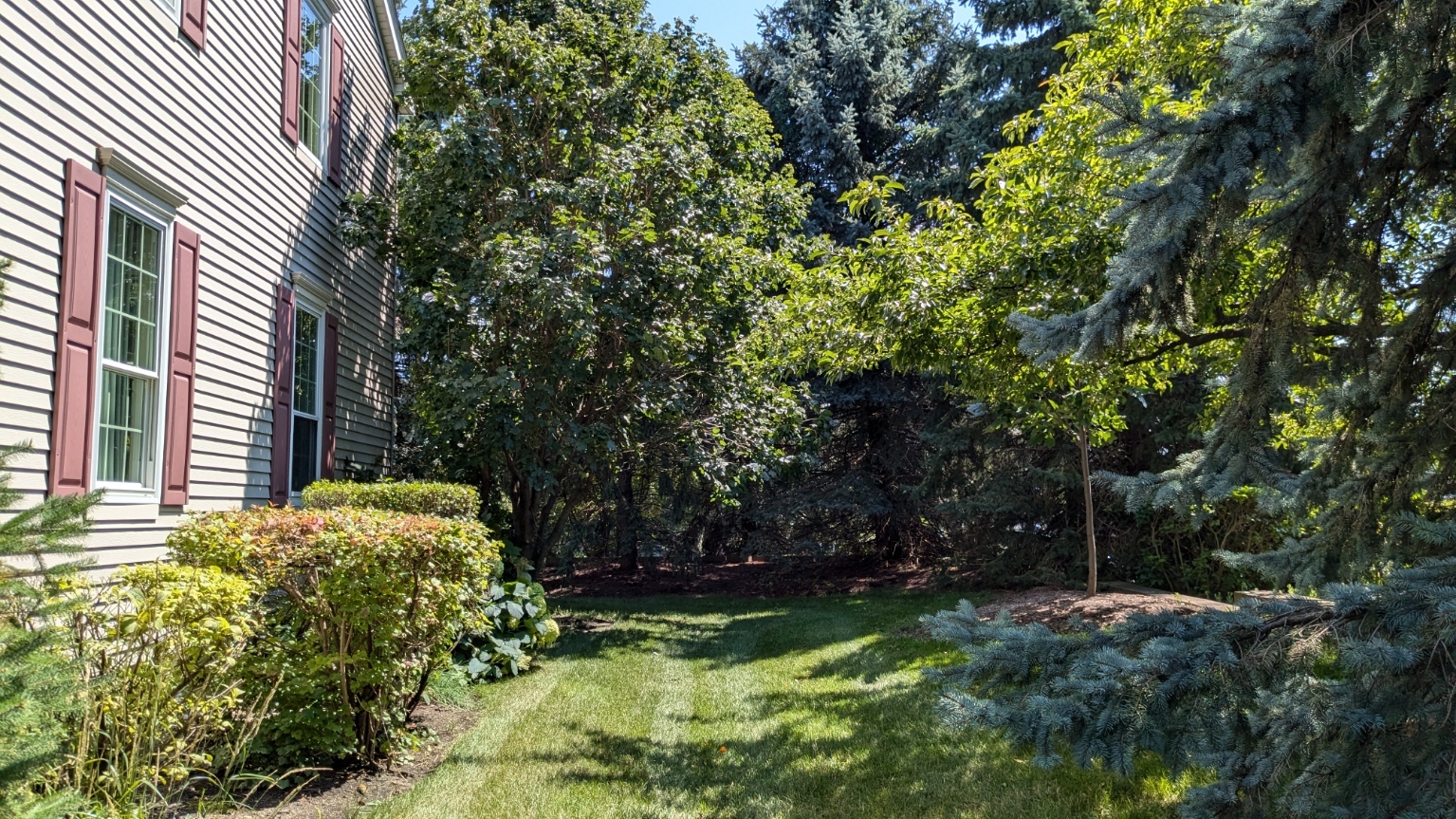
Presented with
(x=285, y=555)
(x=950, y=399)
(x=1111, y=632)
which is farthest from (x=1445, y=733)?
(x=950, y=399)

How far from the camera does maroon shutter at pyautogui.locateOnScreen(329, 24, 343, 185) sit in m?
9.47

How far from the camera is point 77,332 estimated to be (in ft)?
16.7

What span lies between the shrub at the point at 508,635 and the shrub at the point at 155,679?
3.53m

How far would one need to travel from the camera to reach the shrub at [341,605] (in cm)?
448

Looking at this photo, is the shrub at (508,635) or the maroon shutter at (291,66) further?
the maroon shutter at (291,66)

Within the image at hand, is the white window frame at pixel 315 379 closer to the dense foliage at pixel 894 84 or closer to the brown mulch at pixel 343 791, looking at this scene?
the brown mulch at pixel 343 791

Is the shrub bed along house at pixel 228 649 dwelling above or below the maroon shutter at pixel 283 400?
below

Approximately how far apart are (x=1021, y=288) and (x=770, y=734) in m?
3.47

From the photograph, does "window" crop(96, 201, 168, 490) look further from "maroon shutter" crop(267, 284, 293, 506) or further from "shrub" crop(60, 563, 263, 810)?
"shrub" crop(60, 563, 263, 810)

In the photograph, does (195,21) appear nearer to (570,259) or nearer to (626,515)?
(570,259)

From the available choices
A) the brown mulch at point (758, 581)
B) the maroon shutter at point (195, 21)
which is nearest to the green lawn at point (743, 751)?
the maroon shutter at point (195, 21)

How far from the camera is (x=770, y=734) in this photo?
591 centimetres

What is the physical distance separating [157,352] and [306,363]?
2966mm

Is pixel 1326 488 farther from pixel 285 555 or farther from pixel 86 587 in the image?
pixel 86 587
